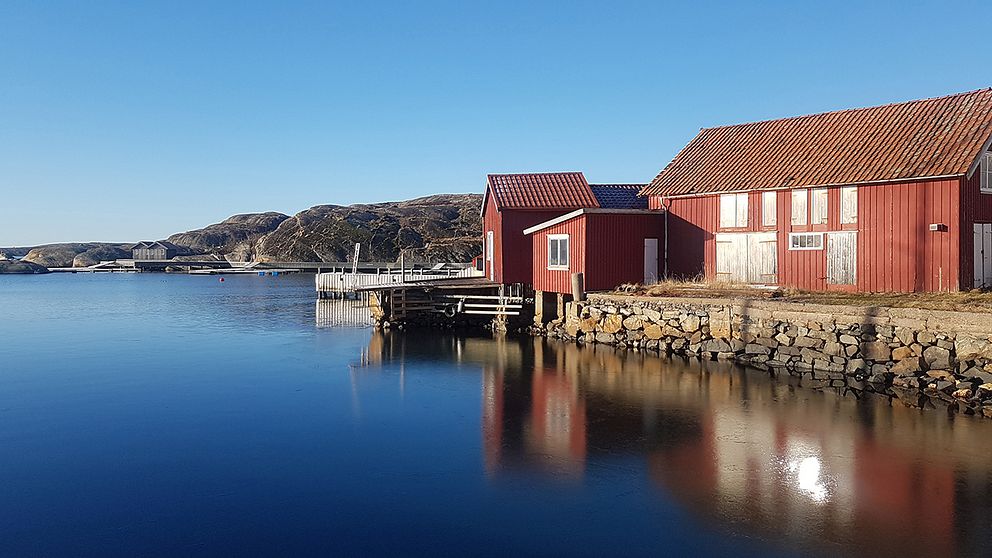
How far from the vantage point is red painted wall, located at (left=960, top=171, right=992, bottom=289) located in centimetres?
2055

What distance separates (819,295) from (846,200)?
10.6 feet

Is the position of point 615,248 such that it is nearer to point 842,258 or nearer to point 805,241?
point 805,241

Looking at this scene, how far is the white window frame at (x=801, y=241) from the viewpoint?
23.2 m

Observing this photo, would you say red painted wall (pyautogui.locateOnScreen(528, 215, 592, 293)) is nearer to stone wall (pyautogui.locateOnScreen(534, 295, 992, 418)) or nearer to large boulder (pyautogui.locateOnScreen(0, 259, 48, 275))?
stone wall (pyautogui.locateOnScreen(534, 295, 992, 418))

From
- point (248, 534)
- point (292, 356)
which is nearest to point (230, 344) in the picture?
point (292, 356)

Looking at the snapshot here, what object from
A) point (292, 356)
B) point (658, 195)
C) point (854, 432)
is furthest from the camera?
point (658, 195)

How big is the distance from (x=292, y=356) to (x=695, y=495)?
1721cm

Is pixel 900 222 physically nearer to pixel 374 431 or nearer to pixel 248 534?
pixel 374 431

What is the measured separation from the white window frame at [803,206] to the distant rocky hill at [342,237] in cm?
6706

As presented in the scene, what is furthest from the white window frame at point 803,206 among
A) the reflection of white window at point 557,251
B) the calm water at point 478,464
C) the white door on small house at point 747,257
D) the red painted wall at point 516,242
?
the red painted wall at point 516,242

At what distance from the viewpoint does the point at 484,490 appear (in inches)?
416

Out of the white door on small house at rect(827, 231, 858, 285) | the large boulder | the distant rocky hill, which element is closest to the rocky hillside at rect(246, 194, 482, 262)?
the distant rocky hill

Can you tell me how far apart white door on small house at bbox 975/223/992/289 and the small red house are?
32.7 feet

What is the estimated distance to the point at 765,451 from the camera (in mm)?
A: 12336
